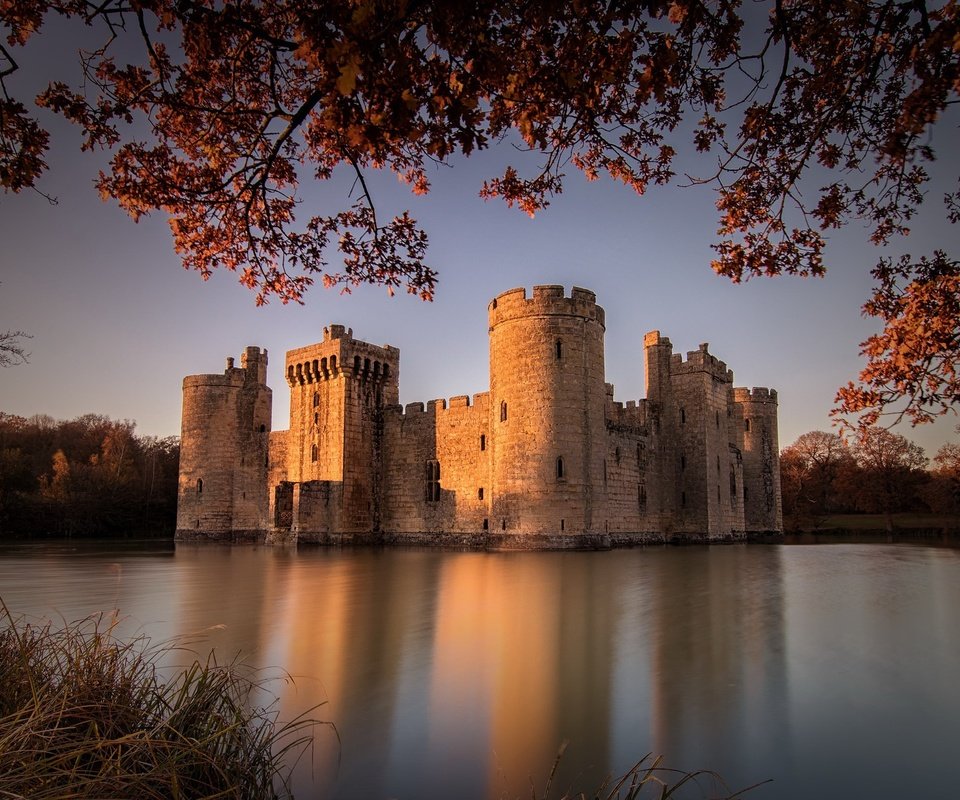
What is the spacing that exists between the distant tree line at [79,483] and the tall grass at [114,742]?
139ft

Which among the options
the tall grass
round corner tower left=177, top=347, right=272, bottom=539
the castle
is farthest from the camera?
round corner tower left=177, top=347, right=272, bottom=539

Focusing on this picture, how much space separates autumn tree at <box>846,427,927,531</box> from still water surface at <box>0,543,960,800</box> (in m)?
32.4

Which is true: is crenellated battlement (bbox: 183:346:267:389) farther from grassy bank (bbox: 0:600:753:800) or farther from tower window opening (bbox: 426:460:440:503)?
grassy bank (bbox: 0:600:753:800)

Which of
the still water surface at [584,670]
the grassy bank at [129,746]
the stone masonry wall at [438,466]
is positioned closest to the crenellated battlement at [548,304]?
the stone masonry wall at [438,466]

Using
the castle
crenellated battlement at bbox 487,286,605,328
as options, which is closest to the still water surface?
the castle

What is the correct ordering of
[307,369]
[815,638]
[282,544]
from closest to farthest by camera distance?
[815,638]
[282,544]
[307,369]

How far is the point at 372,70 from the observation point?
10.6 ft

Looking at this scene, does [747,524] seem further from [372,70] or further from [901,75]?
[372,70]

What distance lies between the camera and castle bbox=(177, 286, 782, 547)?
23.4m

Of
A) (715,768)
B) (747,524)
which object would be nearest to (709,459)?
(747,524)

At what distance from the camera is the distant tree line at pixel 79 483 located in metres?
40.2

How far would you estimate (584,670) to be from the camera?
674cm

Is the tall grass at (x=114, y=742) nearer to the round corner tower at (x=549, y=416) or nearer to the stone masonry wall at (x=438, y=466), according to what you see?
the round corner tower at (x=549, y=416)

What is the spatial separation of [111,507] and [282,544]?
2097 centimetres
